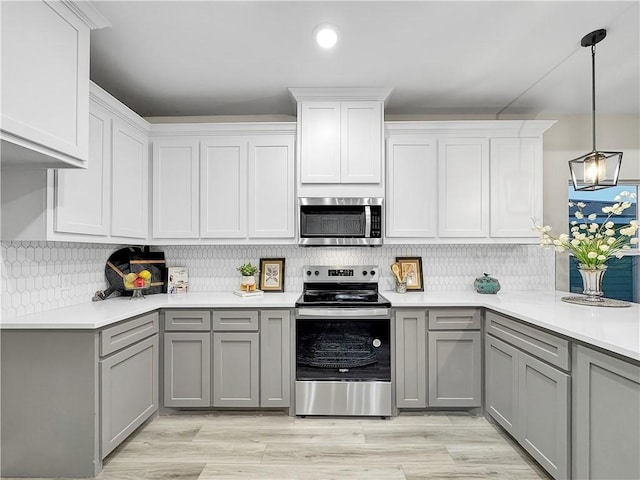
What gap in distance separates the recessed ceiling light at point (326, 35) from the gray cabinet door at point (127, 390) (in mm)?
2264

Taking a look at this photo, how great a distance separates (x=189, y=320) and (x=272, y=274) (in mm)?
898

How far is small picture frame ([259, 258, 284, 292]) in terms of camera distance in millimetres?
3566

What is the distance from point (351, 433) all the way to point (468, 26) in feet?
8.93

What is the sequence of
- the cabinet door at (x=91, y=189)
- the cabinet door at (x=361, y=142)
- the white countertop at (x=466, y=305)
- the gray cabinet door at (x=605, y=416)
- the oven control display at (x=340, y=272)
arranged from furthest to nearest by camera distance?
1. the oven control display at (x=340, y=272)
2. the cabinet door at (x=361, y=142)
3. the cabinet door at (x=91, y=189)
4. the white countertop at (x=466, y=305)
5. the gray cabinet door at (x=605, y=416)

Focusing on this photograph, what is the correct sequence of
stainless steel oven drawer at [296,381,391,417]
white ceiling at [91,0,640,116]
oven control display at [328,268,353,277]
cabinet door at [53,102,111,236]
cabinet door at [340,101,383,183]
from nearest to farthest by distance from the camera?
white ceiling at [91,0,640,116]
cabinet door at [53,102,111,236]
stainless steel oven drawer at [296,381,391,417]
cabinet door at [340,101,383,183]
oven control display at [328,268,353,277]

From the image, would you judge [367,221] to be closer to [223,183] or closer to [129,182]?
[223,183]

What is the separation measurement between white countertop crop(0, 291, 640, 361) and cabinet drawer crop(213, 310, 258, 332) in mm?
67

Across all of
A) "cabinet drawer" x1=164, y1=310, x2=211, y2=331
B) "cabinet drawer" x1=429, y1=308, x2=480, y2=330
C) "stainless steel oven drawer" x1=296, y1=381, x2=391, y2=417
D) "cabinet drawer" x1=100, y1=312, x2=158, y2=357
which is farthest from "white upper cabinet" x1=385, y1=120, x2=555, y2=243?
"cabinet drawer" x1=100, y1=312, x2=158, y2=357

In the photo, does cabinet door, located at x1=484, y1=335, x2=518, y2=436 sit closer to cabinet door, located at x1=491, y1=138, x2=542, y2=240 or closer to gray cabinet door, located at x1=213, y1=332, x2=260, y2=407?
cabinet door, located at x1=491, y1=138, x2=542, y2=240

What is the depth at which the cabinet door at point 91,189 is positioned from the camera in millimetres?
2246

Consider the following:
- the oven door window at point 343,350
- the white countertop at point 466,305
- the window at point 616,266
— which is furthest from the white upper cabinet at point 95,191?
the window at point 616,266

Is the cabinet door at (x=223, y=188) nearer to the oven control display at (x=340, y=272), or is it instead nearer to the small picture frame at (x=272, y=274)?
the small picture frame at (x=272, y=274)

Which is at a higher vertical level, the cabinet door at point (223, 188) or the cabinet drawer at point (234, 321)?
the cabinet door at point (223, 188)

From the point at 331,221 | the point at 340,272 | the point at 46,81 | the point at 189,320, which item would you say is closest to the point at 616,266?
the point at 340,272
